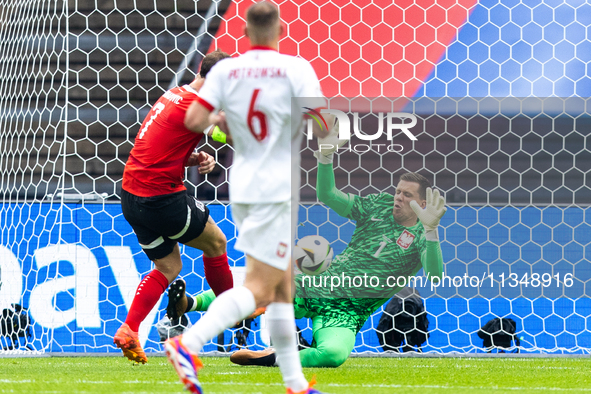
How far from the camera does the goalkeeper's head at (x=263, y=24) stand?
7.30 feet

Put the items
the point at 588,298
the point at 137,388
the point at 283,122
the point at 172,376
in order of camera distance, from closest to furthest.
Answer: the point at 283,122 < the point at 137,388 < the point at 172,376 < the point at 588,298

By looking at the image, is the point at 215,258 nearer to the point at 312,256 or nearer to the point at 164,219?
the point at 164,219

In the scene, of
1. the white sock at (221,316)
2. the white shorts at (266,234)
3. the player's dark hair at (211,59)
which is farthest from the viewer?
the player's dark hair at (211,59)

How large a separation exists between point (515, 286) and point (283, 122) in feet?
9.12

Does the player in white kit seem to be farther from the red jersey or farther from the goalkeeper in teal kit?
the goalkeeper in teal kit

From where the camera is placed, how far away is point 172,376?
3.16 metres

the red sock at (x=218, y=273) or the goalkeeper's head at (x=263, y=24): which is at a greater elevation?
the goalkeeper's head at (x=263, y=24)

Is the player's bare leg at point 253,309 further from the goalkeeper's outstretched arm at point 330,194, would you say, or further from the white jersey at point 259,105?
the goalkeeper's outstretched arm at point 330,194

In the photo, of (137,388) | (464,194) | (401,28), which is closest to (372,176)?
(464,194)

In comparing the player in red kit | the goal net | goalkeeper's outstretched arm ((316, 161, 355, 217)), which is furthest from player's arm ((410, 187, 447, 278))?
the player in red kit

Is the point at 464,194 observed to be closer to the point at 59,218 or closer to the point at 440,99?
the point at 440,99

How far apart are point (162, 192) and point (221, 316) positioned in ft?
4.81


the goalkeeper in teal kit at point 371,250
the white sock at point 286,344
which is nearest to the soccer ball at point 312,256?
the goalkeeper in teal kit at point 371,250

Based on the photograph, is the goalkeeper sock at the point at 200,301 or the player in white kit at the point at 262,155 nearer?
the player in white kit at the point at 262,155
